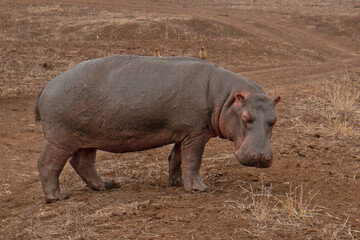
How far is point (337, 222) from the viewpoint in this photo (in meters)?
5.15

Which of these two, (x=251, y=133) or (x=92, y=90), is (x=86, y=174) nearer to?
(x=92, y=90)

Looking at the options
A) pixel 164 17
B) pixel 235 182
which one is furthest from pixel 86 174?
pixel 164 17

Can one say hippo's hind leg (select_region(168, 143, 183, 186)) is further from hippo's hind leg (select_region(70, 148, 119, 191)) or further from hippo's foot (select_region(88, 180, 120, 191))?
hippo's hind leg (select_region(70, 148, 119, 191))

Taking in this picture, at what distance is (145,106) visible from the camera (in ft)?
19.3

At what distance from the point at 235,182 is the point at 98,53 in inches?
389

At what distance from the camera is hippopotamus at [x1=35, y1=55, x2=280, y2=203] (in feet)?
19.3

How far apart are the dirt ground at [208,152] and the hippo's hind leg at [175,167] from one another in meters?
0.24

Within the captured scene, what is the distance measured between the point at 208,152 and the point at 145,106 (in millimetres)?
2708

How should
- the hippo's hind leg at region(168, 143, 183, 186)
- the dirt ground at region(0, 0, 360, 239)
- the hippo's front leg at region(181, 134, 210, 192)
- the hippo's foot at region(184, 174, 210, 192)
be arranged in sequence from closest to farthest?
the dirt ground at region(0, 0, 360, 239) → the hippo's front leg at region(181, 134, 210, 192) → the hippo's foot at region(184, 174, 210, 192) → the hippo's hind leg at region(168, 143, 183, 186)

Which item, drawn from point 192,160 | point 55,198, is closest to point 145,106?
point 192,160

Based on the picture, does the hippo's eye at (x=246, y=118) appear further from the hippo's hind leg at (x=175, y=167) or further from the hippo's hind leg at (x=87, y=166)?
the hippo's hind leg at (x=87, y=166)

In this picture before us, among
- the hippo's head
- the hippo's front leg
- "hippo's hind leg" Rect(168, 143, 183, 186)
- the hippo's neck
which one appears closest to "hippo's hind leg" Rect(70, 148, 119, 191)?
"hippo's hind leg" Rect(168, 143, 183, 186)

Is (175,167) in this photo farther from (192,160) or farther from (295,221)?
(295,221)

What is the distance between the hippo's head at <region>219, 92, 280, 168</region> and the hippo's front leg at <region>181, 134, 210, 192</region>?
317 millimetres
